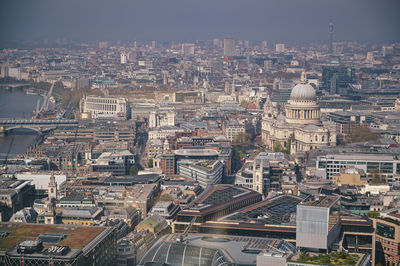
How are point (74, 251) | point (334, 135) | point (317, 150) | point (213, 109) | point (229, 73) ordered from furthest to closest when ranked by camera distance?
point (229, 73) < point (213, 109) < point (334, 135) < point (317, 150) < point (74, 251)

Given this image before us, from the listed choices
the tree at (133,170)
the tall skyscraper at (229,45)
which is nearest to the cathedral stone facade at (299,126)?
the tree at (133,170)

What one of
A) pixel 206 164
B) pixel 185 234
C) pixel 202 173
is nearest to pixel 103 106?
pixel 206 164

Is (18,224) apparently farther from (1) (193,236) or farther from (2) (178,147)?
(2) (178,147)

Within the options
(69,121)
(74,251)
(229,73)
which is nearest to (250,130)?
(69,121)

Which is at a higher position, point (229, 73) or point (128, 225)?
point (229, 73)

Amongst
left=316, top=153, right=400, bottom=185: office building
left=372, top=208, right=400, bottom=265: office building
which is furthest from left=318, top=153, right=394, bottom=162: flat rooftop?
left=372, top=208, right=400, bottom=265: office building

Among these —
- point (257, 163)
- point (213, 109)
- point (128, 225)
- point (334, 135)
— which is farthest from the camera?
point (213, 109)

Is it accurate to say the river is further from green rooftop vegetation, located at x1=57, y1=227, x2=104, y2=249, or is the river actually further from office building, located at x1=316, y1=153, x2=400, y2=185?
green rooftop vegetation, located at x1=57, y1=227, x2=104, y2=249

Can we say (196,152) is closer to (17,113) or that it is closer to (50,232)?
(50,232)
